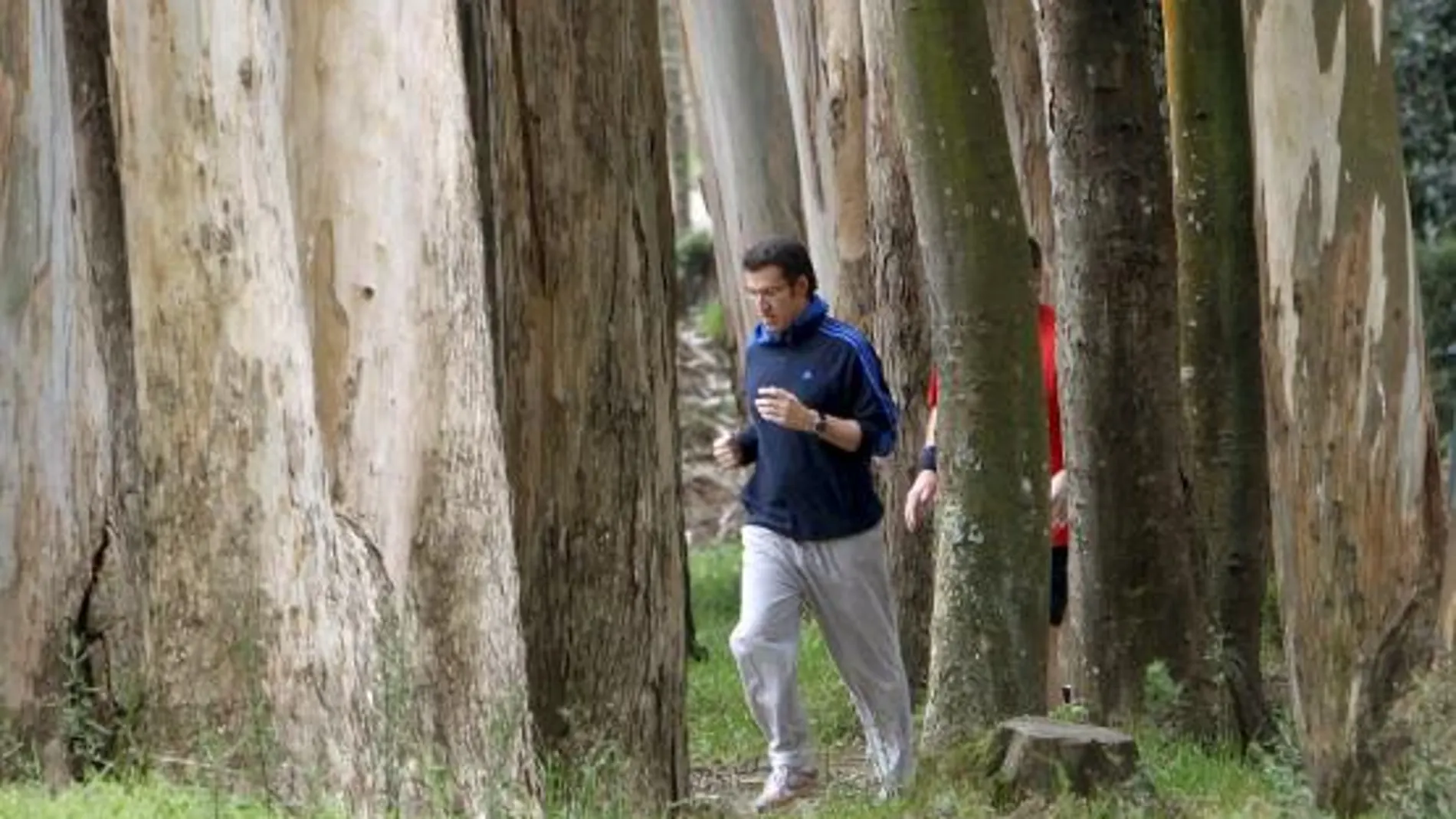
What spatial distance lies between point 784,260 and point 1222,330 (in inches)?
101

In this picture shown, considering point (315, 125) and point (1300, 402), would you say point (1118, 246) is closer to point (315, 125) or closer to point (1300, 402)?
point (1300, 402)

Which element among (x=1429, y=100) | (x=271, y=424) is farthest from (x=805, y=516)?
(x=1429, y=100)

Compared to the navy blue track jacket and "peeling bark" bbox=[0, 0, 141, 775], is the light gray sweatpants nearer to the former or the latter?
the navy blue track jacket

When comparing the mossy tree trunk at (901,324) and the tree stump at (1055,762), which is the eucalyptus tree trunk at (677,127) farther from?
the tree stump at (1055,762)

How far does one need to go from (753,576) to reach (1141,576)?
1.98 m

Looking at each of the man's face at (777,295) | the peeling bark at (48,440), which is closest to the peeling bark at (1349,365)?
the man's face at (777,295)

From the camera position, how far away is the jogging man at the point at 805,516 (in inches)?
526

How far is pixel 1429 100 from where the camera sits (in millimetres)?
24656

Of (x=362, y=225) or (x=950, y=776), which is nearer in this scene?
(x=362, y=225)

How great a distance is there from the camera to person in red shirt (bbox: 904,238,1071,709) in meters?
14.0

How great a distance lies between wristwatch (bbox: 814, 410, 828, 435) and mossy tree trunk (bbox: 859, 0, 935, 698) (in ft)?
12.6

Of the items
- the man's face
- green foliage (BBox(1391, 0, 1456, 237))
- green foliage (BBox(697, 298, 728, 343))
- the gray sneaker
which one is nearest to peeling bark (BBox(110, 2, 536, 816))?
the man's face

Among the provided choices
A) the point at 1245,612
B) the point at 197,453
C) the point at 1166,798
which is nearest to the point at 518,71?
the point at 197,453

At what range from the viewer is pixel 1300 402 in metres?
11.7
